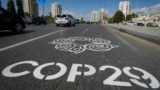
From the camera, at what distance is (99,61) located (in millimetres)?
5047

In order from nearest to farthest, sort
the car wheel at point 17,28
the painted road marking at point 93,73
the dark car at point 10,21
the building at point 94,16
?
the painted road marking at point 93,73, the dark car at point 10,21, the car wheel at point 17,28, the building at point 94,16

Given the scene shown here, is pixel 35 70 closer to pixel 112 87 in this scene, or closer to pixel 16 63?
pixel 16 63

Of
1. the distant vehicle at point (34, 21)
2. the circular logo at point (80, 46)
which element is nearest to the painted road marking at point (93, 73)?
the circular logo at point (80, 46)

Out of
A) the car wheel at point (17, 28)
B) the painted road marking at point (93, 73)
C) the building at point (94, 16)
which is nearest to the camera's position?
the painted road marking at point (93, 73)

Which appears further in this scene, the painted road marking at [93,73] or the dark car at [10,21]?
the dark car at [10,21]

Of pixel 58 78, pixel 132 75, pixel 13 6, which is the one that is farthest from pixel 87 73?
pixel 13 6

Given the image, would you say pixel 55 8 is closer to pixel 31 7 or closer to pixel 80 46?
pixel 31 7

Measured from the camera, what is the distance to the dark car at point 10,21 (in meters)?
12.1

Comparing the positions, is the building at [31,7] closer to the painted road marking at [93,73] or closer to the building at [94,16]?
the painted road marking at [93,73]

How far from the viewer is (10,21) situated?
12797 millimetres

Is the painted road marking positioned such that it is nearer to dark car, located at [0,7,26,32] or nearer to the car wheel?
dark car, located at [0,7,26,32]

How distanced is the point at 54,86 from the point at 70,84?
0.28 m

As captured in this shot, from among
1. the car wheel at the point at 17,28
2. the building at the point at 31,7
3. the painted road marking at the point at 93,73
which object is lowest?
the painted road marking at the point at 93,73

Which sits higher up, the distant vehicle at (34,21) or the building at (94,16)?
the building at (94,16)
